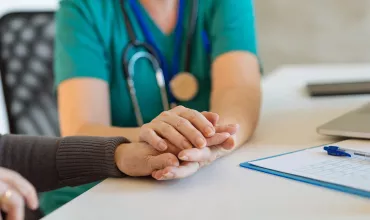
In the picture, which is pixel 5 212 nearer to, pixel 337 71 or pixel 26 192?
pixel 26 192

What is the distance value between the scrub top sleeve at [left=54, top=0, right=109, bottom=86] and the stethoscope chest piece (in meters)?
0.13

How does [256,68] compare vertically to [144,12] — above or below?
below

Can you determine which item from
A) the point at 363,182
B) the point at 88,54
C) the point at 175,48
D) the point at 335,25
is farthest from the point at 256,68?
the point at 335,25

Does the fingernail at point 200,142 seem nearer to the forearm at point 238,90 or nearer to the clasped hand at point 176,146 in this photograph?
the clasped hand at point 176,146

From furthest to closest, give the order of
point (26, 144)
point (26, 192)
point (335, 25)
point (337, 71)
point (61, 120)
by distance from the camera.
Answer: point (335, 25) < point (337, 71) < point (61, 120) < point (26, 144) < point (26, 192)

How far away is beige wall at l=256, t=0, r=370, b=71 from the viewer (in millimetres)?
2061

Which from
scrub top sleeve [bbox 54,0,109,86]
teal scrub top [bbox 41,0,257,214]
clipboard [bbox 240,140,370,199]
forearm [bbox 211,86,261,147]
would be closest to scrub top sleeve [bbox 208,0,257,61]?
teal scrub top [bbox 41,0,257,214]

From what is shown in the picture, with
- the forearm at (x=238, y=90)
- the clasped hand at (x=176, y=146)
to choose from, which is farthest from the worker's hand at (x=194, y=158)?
the forearm at (x=238, y=90)

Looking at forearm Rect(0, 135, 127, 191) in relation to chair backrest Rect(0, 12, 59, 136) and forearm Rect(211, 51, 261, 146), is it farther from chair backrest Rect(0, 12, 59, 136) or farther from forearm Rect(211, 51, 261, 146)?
chair backrest Rect(0, 12, 59, 136)

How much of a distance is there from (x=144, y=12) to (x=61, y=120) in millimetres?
276

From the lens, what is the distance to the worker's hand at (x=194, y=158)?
1.94 ft

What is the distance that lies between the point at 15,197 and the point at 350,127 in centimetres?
50

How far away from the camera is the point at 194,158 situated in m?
0.61

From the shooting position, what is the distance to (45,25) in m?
1.27
